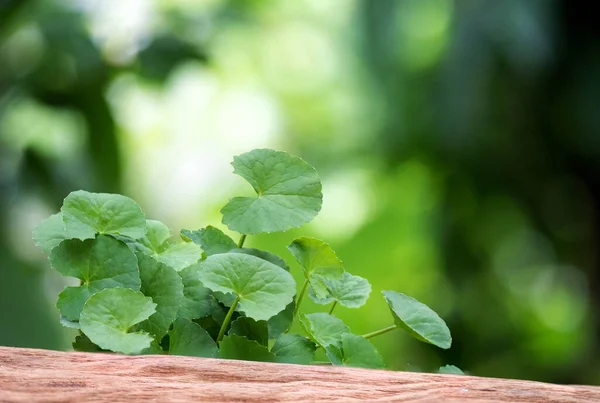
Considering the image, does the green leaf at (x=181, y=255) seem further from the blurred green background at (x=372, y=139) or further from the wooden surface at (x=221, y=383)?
the blurred green background at (x=372, y=139)

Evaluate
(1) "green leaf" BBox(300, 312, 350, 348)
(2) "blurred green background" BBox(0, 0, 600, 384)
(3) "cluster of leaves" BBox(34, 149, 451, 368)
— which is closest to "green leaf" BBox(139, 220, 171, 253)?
(3) "cluster of leaves" BBox(34, 149, 451, 368)

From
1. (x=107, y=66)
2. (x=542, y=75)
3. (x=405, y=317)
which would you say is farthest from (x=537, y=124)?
(x=405, y=317)

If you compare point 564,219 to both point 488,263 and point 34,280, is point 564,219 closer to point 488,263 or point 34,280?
point 488,263

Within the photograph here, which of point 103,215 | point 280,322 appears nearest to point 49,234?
point 103,215

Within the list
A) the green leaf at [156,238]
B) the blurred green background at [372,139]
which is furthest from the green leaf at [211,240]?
the blurred green background at [372,139]

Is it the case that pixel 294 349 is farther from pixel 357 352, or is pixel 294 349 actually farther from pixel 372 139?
pixel 372 139

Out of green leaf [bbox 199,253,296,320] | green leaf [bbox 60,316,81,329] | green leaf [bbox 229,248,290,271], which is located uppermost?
green leaf [bbox 229,248,290,271]

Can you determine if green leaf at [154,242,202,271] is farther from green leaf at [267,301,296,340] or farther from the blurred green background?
the blurred green background

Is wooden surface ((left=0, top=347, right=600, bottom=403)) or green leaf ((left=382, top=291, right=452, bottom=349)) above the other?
green leaf ((left=382, top=291, right=452, bottom=349))
